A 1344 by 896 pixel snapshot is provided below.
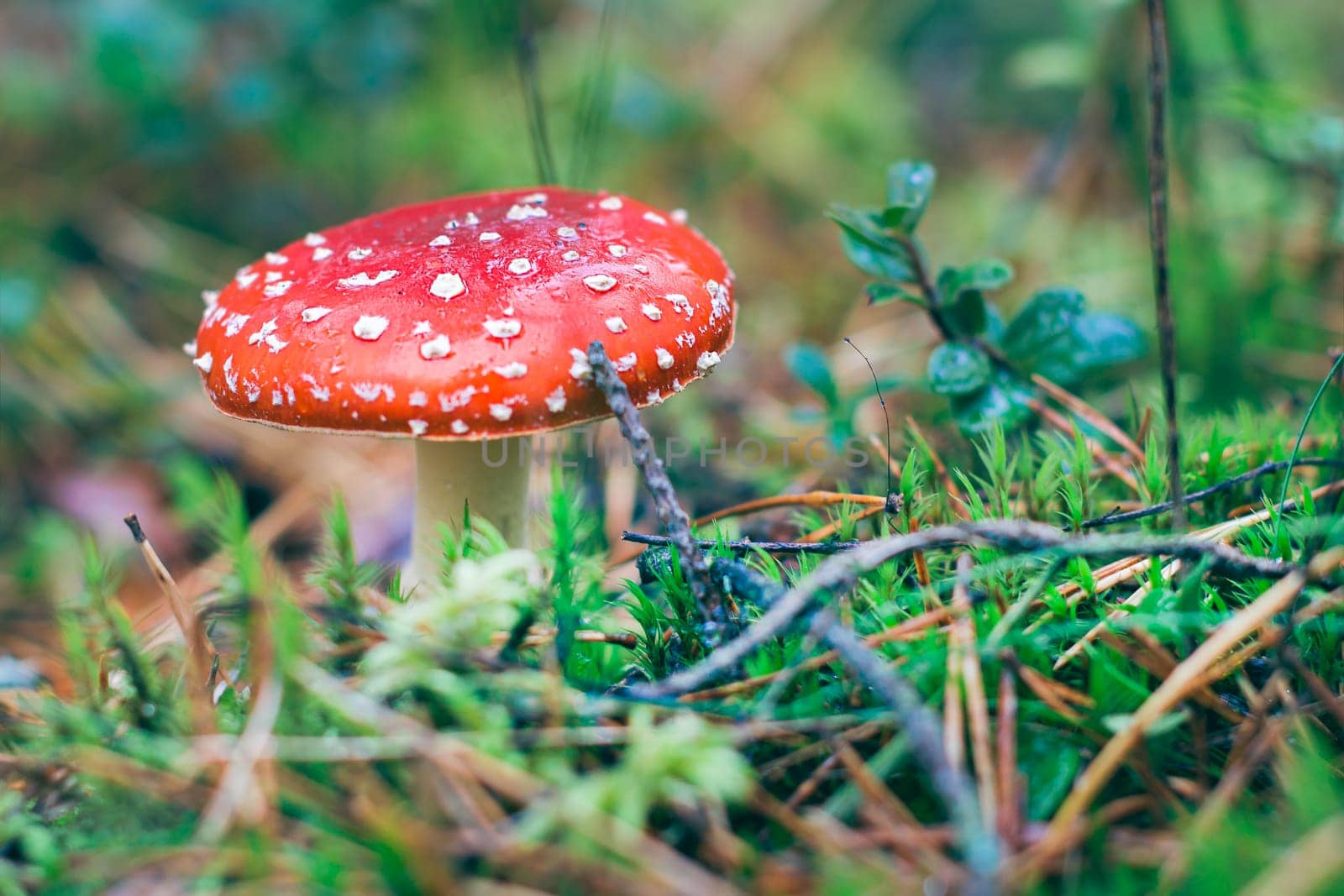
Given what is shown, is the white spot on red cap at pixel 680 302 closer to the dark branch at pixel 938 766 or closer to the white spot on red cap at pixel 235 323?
the dark branch at pixel 938 766

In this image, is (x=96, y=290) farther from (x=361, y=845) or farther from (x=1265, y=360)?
(x=1265, y=360)

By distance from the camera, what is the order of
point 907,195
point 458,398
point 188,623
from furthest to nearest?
point 907,195, point 458,398, point 188,623

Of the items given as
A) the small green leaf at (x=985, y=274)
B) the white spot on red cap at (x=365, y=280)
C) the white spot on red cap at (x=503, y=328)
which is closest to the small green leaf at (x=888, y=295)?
the small green leaf at (x=985, y=274)

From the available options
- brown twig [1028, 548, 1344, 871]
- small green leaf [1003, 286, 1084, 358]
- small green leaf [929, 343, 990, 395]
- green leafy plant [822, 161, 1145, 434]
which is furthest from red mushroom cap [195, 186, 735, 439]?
brown twig [1028, 548, 1344, 871]

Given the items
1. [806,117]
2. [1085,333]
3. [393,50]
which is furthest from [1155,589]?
[393,50]

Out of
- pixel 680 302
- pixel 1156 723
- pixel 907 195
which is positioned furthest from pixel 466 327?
pixel 1156 723

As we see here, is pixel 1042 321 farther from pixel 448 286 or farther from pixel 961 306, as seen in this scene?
pixel 448 286
